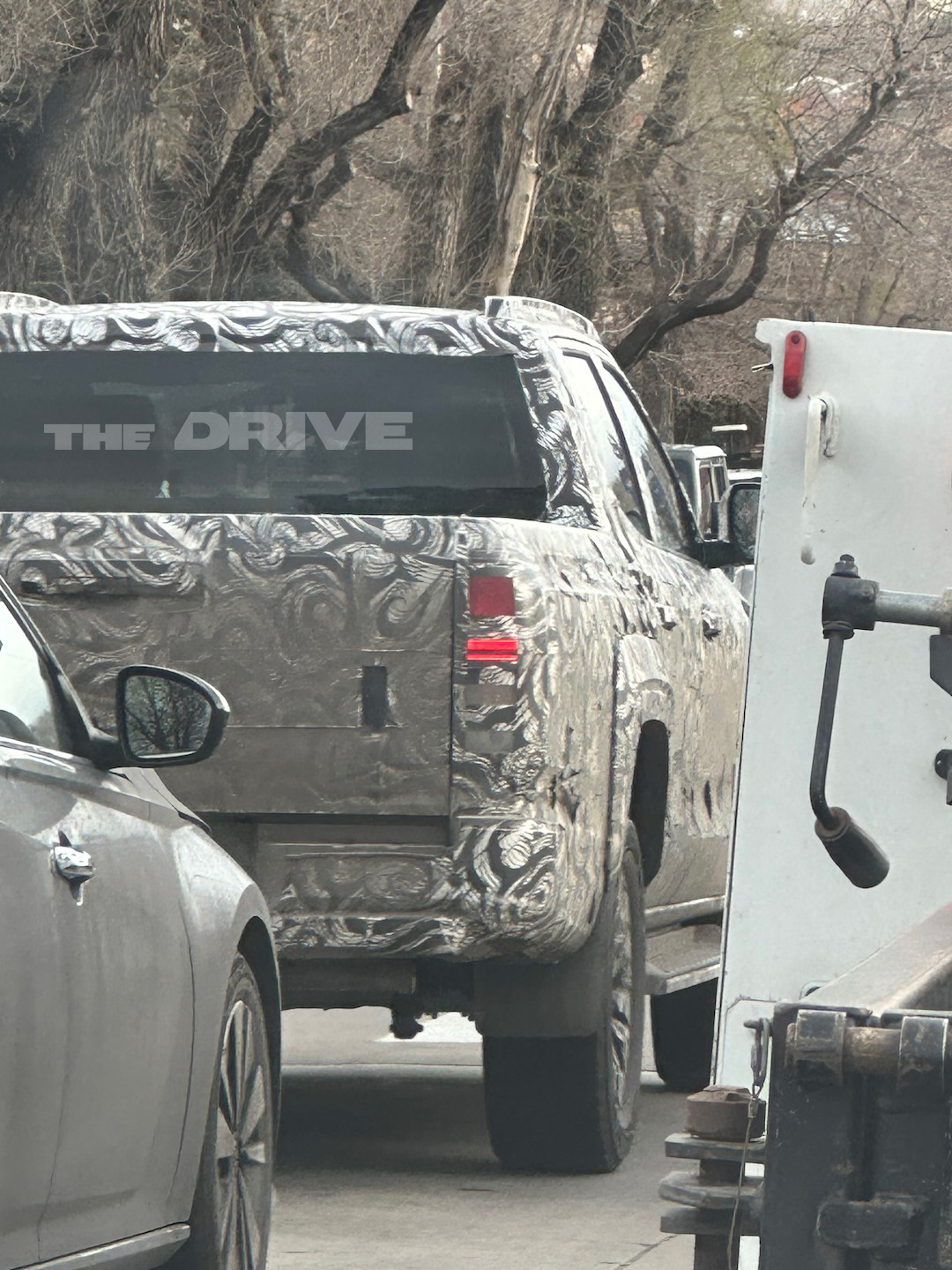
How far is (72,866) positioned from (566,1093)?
315 centimetres

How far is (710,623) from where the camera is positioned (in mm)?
8258

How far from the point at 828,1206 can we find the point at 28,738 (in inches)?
82.3

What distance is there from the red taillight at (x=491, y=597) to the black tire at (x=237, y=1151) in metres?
1.53

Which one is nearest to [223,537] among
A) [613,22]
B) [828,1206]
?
[828,1206]

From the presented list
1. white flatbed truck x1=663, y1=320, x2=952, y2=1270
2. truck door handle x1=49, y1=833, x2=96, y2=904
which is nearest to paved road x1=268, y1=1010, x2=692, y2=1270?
white flatbed truck x1=663, y1=320, x2=952, y2=1270

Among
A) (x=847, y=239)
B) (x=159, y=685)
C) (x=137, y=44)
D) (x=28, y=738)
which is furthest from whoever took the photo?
(x=847, y=239)

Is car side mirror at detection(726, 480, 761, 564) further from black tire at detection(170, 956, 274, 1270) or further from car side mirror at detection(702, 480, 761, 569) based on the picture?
black tire at detection(170, 956, 274, 1270)

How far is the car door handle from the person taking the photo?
8164 millimetres

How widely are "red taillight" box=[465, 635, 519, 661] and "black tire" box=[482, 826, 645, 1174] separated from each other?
878 mm

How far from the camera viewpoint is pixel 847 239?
3309 cm

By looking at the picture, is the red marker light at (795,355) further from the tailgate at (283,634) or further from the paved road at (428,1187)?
the paved road at (428,1187)

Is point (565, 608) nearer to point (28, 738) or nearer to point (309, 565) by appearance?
point (309, 565)

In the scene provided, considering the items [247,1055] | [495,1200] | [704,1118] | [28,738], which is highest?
[28,738]

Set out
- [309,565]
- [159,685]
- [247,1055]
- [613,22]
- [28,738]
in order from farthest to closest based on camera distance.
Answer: [613,22] → [309,565] → [247,1055] → [159,685] → [28,738]
